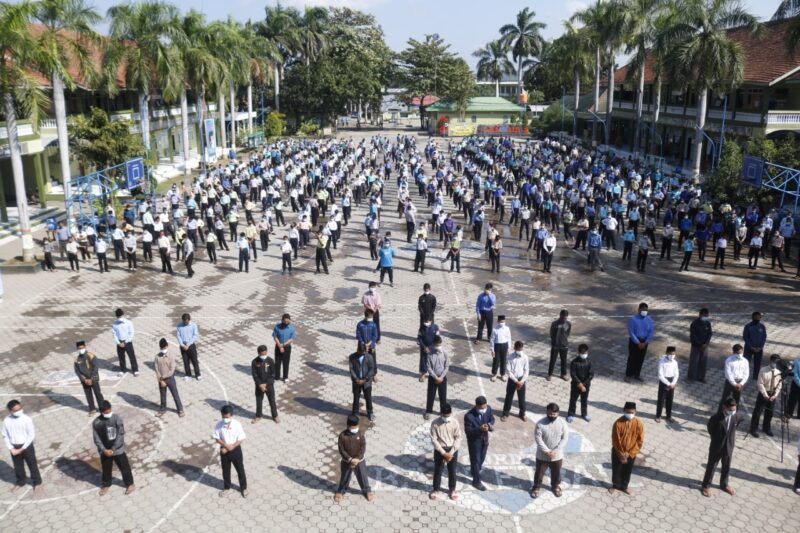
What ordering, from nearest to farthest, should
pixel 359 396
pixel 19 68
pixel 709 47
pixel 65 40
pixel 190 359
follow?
pixel 359 396 < pixel 190 359 < pixel 19 68 < pixel 65 40 < pixel 709 47

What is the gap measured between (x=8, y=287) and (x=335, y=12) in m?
75.0

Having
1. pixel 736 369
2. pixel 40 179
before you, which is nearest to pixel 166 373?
pixel 736 369

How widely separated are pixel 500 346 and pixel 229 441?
5.57 meters

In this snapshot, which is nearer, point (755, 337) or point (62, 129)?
point (755, 337)

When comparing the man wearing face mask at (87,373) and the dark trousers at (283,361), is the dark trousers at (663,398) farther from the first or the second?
the man wearing face mask at (87,373)

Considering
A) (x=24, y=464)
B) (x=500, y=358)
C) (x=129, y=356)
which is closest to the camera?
(x=24, y=464)

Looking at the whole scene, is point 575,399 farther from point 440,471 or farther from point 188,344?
point 188,344

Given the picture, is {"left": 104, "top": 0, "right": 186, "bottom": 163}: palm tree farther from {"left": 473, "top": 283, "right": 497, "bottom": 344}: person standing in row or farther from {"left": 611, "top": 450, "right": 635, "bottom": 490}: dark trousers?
{"left": 611, "top": 450, "right": 635, "bottom": 490}: dark trousers

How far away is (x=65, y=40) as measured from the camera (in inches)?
852

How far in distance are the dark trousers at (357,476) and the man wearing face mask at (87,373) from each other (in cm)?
483

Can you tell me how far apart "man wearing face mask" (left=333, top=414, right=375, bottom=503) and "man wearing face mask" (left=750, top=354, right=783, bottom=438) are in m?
6.38

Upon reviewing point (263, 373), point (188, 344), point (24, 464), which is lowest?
point (24, 464)

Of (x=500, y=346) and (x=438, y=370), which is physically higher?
(x=438, y=370)

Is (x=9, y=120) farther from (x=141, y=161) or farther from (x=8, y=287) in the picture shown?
(x=141, y=161)
